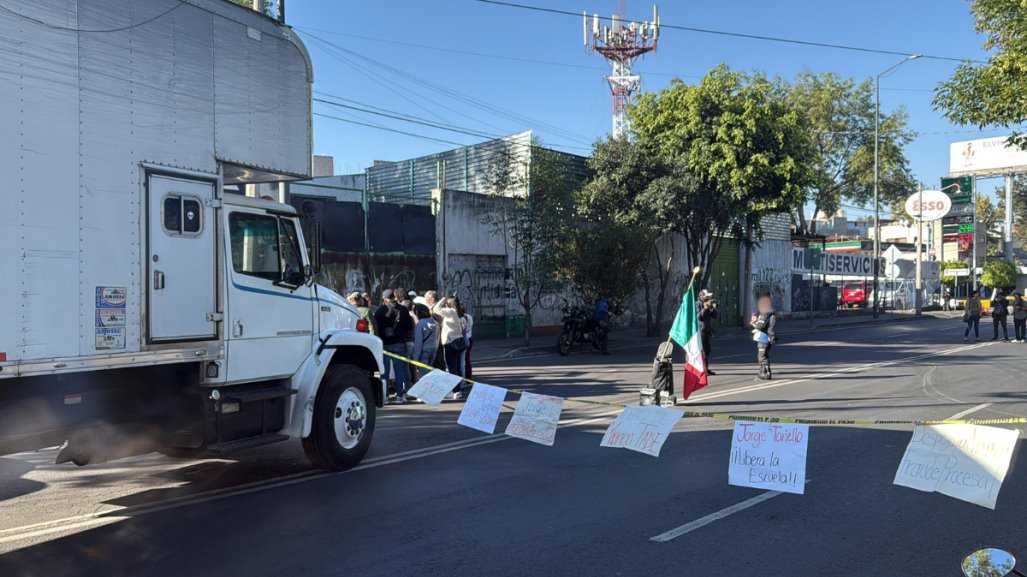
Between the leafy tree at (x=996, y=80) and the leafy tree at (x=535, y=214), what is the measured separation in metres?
10.2

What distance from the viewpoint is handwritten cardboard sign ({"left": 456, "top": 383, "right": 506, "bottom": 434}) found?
26.3 feet

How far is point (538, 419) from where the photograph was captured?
24.7 ft

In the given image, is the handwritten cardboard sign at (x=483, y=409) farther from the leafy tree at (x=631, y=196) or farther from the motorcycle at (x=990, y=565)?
the leafy tree at (x=631, y=196)

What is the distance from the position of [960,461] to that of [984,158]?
2949 inches

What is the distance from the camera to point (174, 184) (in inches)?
240

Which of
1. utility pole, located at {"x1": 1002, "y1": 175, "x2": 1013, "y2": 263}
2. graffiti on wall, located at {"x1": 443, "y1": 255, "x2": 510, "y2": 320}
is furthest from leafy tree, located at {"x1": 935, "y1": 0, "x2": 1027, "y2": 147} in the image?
utility pole, located at {"x1": 1002, "y1": 175, "x2": 1013, "y2": 263}

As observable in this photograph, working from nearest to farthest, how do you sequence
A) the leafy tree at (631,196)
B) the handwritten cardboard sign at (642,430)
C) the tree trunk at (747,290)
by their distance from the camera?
1. the handwritten cardboard sign at (642,430)
2. the leafy tree at (631,196)
3. the tree trunk at (747,290)

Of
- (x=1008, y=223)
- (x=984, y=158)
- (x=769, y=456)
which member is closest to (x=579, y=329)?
(x=769, y=456)

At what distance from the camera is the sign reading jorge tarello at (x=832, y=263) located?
39.5m

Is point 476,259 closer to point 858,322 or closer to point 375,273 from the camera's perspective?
point 375,273

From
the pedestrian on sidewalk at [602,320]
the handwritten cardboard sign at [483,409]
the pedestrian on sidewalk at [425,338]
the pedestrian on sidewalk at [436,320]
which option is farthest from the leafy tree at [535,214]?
the handwritten cardboard sign at [483,409]

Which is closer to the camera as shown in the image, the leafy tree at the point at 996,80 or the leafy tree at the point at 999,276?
the leafy tree at the point at 996,80

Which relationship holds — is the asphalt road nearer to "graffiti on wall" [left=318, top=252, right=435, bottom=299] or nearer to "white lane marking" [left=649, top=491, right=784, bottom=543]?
"white lane marking" [left=649, top=491, right=784, bottom=543]

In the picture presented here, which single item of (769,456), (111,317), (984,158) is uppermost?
(984,158)
